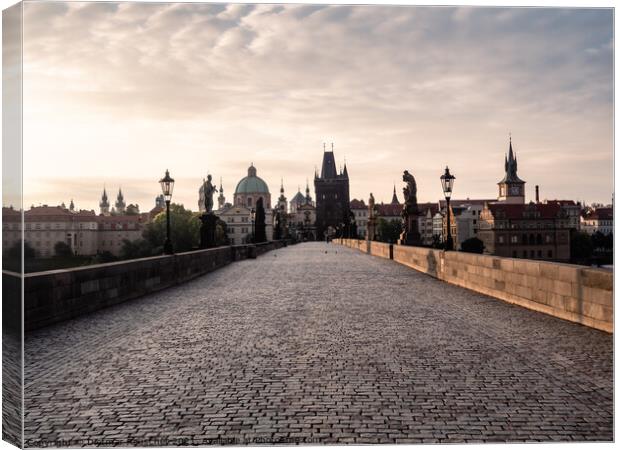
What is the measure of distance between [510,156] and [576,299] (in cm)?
11986

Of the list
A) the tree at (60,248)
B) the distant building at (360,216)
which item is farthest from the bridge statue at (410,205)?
the distant building at (360,216)

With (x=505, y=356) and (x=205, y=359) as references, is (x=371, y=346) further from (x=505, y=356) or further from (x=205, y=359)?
(x=205, y=359)

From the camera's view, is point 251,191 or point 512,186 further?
point 251,191

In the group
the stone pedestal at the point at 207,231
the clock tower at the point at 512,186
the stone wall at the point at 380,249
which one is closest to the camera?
the stone pedestal at the point at 207,231

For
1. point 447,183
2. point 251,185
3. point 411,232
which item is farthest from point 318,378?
point 251,185

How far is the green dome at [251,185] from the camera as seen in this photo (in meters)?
171

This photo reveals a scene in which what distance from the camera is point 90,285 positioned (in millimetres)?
11180

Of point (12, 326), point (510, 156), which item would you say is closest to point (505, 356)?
point (12, 326)

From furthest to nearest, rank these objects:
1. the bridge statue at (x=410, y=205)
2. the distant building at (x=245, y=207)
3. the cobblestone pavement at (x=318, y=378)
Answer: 1. the distant building at (x=245, y=207)
2. the bridge statue at (x=410, y=205)
3. the cobblestone pavement at (x=318, y=378)

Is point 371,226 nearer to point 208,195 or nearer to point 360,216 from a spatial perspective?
point 208,195

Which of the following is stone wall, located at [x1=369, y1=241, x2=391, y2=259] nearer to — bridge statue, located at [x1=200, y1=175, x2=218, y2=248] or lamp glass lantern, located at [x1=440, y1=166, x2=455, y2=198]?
bridge statue, located at [x1=200, y1=175, x2=218, y2=248]

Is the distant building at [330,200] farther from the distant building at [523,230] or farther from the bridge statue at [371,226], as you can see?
the bridge statue at [371,226]

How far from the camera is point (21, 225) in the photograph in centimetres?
431

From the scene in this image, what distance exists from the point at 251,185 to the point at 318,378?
166 meters
